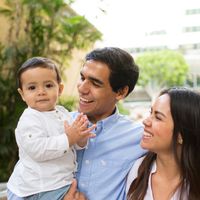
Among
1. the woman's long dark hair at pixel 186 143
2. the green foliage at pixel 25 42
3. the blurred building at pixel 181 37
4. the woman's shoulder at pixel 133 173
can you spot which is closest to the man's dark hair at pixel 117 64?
the woman's long dark hair at pixel 186 143

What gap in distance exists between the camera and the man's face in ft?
5.20

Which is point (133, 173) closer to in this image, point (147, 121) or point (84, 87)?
point (147, 121)

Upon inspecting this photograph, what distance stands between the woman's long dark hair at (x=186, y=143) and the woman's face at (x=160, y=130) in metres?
0.02

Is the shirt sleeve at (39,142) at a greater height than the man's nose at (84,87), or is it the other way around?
the man's nose at (84,87)

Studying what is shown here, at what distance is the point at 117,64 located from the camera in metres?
1.63

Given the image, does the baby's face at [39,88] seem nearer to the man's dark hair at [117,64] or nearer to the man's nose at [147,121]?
the man's dark hair at [117,64]

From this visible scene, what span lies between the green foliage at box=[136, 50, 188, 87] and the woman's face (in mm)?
14014

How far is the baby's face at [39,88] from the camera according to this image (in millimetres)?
1435

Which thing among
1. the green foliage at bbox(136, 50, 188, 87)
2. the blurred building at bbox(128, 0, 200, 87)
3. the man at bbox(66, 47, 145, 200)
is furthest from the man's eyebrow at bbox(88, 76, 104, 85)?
the green foliage at bbox(136, 50, 188, 87)

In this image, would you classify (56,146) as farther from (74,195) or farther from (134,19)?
(134,19)

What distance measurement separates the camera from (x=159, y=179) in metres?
1.49

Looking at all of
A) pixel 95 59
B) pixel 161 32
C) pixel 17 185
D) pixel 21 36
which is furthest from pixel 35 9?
pixel 161 32

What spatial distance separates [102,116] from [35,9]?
255 centimetres

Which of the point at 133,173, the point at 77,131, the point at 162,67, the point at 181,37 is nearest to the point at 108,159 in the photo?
the point at 133,173
